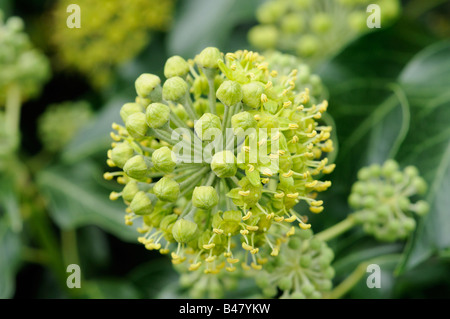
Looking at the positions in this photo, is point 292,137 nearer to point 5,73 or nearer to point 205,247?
point 205,247

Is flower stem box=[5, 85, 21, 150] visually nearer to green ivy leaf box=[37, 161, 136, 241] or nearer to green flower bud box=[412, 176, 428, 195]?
green ivy leaf box=[37, 161, 136, 241]

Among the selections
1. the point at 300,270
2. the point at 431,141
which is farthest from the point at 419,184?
the point at 300,270

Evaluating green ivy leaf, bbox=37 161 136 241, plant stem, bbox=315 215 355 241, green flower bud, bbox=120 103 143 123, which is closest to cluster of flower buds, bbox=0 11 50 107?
green ivy leaf, bbox=37 161 136 241

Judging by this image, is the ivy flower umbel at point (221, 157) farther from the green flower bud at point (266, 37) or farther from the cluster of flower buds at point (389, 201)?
the green flower bud at point (266, 37)

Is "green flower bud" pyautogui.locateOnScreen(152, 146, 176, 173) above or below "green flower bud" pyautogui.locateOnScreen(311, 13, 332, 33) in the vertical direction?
below
